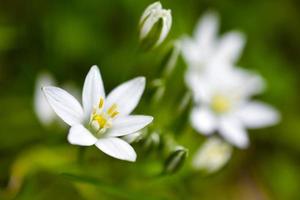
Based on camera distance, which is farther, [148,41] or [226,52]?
[226,52]

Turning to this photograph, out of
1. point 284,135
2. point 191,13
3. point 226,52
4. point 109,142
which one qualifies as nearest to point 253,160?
point 284,135

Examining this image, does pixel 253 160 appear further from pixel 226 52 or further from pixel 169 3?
pixel 169 3

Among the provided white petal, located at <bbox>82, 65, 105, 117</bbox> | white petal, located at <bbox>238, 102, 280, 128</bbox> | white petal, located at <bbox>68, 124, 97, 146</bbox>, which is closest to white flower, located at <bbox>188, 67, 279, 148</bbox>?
white petal, located at <bbox>238, 102, 280, 128</bbox>

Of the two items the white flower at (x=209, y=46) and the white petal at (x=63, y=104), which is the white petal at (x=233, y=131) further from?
the white petal at (x=63, y=104)

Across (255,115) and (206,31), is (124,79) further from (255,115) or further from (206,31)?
(255,115)

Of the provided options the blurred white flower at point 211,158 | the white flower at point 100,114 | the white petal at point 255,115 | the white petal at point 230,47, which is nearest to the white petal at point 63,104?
the white flower at point 100,114

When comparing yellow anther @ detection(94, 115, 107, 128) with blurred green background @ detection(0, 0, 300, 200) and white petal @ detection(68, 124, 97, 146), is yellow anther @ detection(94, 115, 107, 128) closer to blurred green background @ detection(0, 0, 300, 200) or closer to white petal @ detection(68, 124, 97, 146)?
white petal @ detection(68, 124, 97, 146)

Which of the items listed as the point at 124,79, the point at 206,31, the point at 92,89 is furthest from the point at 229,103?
the point at 92,89
